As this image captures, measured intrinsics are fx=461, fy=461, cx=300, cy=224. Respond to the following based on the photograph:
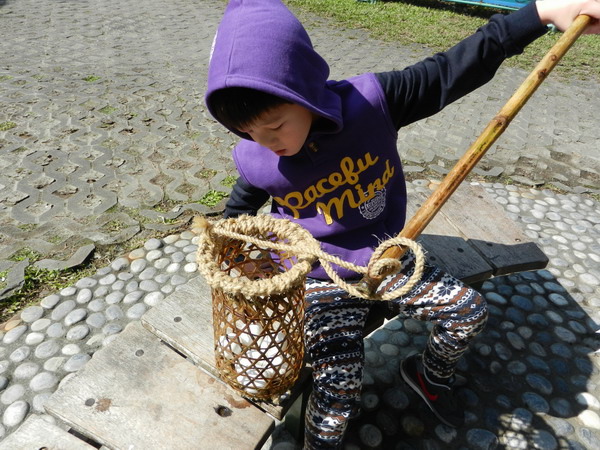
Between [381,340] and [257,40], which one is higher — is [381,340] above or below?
below

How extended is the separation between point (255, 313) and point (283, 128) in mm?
613

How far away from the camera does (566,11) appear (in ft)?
5.31

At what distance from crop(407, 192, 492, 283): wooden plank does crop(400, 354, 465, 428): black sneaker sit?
50 centimetres

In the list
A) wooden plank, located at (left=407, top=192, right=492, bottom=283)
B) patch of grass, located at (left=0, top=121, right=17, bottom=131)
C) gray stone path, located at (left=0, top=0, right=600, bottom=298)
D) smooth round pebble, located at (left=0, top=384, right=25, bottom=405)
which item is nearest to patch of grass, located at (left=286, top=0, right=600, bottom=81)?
Answer: gray stone path, located at (left=0, top=0, right=600, bottom=298)

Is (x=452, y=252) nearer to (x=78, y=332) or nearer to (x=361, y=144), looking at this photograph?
(x=361, y=144)

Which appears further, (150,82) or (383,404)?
(150,82)

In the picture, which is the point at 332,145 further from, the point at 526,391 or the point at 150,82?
the point at 150,82

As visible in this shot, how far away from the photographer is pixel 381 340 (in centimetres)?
248

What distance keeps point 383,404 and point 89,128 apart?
368cm

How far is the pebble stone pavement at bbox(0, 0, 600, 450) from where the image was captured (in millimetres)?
2166

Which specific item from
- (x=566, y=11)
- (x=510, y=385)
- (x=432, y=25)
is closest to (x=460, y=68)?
(x=566, y=11)

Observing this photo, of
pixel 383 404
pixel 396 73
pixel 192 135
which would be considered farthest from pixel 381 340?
pixel 192 135

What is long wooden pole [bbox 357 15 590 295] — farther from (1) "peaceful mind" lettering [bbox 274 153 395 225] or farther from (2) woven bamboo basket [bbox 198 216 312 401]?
(1) "peaceful mind" lettering [bbox 274 153 395 225]

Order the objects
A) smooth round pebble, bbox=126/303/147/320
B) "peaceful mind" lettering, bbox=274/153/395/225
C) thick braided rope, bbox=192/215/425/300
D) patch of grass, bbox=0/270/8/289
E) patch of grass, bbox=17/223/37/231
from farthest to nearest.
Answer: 1. patch of grass, bbox=17/223/37/231
2. patch of grass, bbox=0/270/8/289
3. smooth round pebble, bbox=126/303/147/320
4. "peaceful mind" lettering, bbox=274/153/395/225
5. thick braided rope, bbox=192/215/425/300
